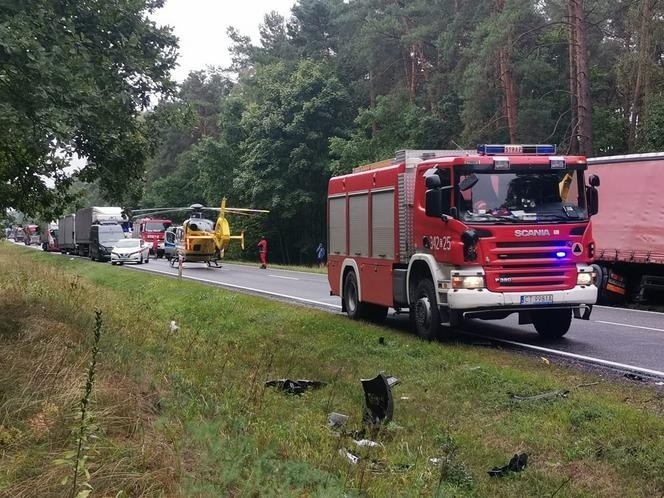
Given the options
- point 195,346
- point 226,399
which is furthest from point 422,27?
point 226,399

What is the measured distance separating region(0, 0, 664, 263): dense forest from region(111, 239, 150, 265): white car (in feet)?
20.7

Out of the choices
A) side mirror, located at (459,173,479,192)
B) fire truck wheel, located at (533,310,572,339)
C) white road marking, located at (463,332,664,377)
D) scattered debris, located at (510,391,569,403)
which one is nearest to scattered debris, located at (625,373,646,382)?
white road marking, located at (463,332,664,377)

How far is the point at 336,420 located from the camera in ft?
23.1

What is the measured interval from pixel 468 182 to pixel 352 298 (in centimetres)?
458

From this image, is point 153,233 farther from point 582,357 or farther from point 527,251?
point 582,357

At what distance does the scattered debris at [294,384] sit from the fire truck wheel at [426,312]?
9.18 feet

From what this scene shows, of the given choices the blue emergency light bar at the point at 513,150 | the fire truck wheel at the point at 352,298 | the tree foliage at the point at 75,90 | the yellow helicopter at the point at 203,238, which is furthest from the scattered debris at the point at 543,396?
the yellow helicopter at the point at 203,238

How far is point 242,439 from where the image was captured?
18.1 feet

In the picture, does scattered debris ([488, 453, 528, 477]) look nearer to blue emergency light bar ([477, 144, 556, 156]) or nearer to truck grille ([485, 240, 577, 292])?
truck grille ([485, 240, 577, 292])

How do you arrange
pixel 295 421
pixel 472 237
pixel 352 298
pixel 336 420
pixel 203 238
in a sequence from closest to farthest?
pixel 295 421 → pixel 336 420 → pixel 472 237 → pixel 352 298 → pixel 203 238

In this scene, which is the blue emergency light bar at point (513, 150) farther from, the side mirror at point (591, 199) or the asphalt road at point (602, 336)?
the asphalt road at point (602, 336)

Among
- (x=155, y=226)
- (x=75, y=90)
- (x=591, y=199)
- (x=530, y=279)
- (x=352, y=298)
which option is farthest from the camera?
(x=155, y=226)

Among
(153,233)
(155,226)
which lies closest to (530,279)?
(153,233)

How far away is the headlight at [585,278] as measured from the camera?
10.8 metres
